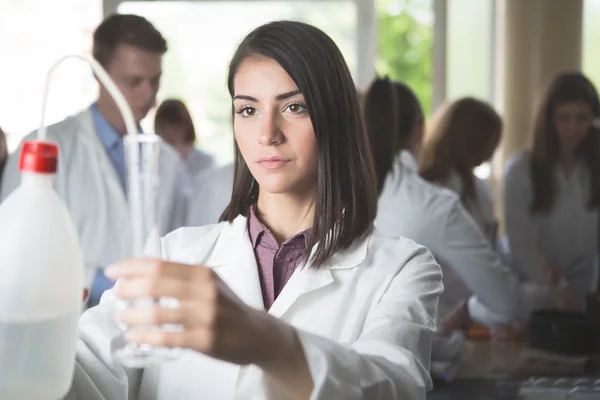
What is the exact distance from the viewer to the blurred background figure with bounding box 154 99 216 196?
411cm

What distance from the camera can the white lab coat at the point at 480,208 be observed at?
291cm

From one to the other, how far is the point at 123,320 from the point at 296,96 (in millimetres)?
486

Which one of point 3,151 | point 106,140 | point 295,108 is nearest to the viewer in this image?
point 295,108

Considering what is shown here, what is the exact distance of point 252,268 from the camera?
118cm

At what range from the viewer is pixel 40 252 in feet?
2.43

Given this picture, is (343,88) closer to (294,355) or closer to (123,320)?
(294,355)

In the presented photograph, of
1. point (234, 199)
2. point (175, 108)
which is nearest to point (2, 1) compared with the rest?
point (175, 108)

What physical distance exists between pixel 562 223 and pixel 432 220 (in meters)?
0.96

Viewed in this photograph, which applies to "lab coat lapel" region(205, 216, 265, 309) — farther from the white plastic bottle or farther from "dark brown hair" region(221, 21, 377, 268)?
the white plastic bottle

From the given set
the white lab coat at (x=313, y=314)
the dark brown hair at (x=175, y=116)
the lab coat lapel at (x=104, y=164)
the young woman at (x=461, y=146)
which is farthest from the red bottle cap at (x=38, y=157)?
the dark brown hair at (x=175, y=116)

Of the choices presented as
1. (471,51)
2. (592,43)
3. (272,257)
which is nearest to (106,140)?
(272,257)

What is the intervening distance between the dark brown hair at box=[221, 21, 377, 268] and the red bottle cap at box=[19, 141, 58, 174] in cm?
39

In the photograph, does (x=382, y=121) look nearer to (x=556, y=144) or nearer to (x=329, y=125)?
(x=329, y=125)

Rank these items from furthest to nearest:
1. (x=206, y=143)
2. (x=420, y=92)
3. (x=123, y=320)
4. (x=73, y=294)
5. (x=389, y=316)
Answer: (x=420, y=92), (x=206, y=143), (x=389, y=316), (x=73, y=294), (x=123, y=320)
